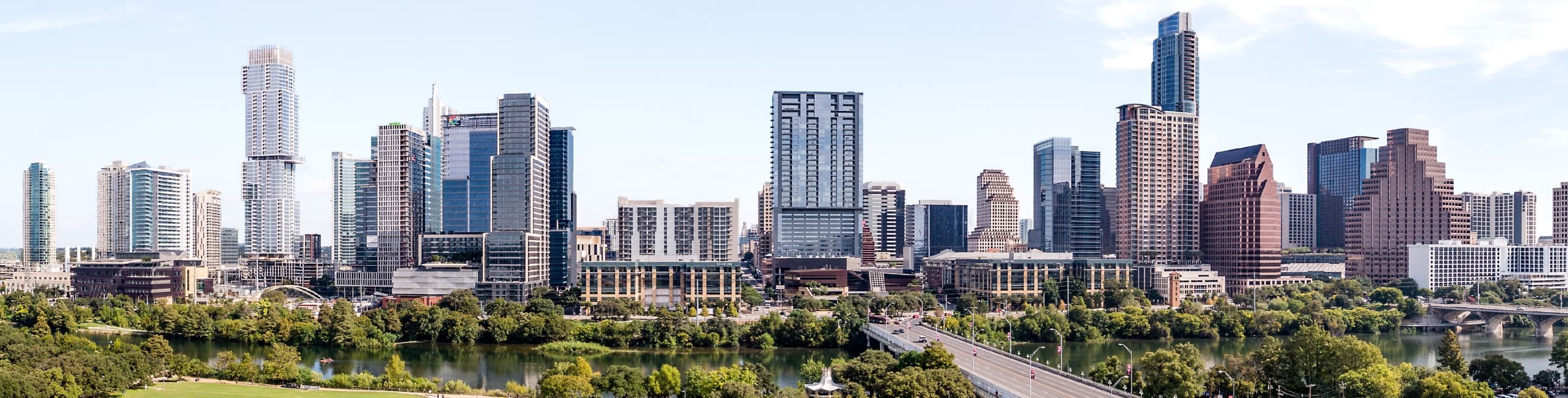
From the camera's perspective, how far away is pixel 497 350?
8338 centimetres

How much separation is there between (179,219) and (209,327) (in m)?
116

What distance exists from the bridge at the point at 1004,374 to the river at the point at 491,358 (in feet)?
22.5

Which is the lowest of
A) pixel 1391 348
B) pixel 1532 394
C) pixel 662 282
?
pixel 1391 348

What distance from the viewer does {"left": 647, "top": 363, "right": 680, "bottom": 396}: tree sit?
184 feet

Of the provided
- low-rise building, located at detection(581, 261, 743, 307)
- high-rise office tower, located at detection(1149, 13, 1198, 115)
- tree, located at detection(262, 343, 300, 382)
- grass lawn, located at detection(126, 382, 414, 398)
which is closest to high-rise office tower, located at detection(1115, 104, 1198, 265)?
high-rise office tower, located at detection(1149, 13, 1198, 115)

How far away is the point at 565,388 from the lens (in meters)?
53.7

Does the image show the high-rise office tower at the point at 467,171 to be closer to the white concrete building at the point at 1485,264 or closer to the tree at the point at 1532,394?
the white concrete building at the point at 1485,264

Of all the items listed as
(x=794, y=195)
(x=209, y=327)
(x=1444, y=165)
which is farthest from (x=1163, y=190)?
(x=209, y=327)

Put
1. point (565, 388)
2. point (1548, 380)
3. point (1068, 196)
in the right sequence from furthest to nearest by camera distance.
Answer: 1. point (1068, 196)
2. point (1548, 380)
3. point (565, 388)

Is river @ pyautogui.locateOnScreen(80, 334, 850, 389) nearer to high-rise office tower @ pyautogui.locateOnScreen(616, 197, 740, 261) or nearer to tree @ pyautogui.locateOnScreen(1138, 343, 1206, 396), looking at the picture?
tree @ pyautogui.locateOnScreen(1138, 343, 1206, 396)

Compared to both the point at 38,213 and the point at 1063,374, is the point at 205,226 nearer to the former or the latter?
the point at 38,213

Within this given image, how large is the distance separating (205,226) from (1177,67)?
157678 mm

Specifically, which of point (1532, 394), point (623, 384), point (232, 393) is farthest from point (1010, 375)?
point (232, 393)

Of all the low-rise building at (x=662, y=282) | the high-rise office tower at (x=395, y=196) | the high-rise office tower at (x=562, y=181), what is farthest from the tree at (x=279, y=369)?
the high-rise office tower at (x=395, y=196)
